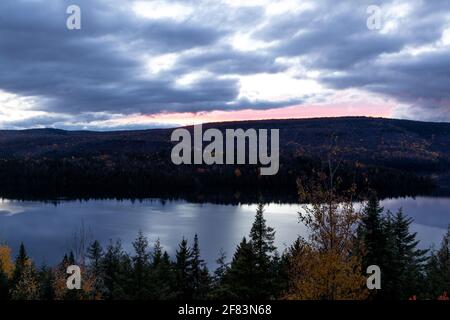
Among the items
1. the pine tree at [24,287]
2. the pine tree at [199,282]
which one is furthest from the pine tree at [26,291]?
the pine tree at [199,282]

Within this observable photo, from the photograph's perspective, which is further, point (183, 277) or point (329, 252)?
point (183, 277)

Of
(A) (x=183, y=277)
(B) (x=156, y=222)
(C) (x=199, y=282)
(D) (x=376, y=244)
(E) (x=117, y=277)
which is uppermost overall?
(D) (x=376, y=244)

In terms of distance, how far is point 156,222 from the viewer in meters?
102

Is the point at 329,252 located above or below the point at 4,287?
above

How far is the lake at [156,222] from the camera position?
77.4m

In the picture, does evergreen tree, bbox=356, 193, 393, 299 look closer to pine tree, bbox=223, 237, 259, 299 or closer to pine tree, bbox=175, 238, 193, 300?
pine tree, bbox=223, 237, 259, 299

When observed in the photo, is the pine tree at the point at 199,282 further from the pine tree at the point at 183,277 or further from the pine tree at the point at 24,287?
the pine tree at the point at 24,287

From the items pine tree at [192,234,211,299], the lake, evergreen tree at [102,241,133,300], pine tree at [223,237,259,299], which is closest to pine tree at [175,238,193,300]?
pine tree at [192,234,211,299]

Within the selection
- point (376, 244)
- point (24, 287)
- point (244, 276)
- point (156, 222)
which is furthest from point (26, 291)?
point (156, 222)

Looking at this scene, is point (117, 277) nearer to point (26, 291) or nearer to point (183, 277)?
point (26, 291)

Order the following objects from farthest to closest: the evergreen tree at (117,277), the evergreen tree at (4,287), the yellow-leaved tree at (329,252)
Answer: the evergreen tree at (4,287)
the evergreen tree at (117,277)
the yellow-leaved tree at (329,252)

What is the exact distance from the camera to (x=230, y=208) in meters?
125

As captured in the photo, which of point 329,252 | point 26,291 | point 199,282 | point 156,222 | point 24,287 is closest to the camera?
point 329,252
